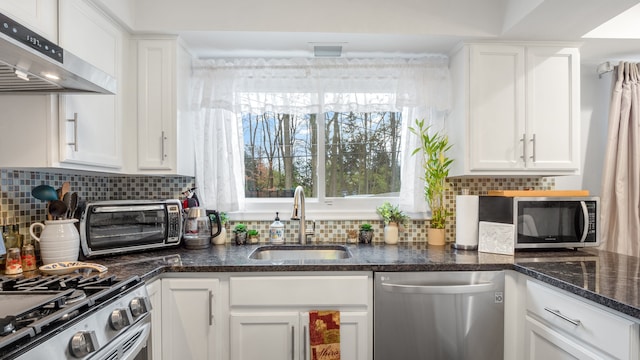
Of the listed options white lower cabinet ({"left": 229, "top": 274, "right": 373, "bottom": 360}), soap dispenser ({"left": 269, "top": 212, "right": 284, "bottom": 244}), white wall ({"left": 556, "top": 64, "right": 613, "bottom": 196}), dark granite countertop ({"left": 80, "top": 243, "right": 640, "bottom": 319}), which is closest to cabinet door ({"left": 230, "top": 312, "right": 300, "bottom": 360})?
white lower cabinet ({"left": 229, "top": 274, "right": 373, "bottom": 360})

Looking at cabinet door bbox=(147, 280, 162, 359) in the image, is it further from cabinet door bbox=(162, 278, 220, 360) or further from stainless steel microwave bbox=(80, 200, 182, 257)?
stainless steel microwave bbox=(80, 200, 182, 257)

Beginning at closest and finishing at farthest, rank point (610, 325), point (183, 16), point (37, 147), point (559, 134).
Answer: point (610, 325)
point (37, 147)
point (183, 16)
point (559, 134)

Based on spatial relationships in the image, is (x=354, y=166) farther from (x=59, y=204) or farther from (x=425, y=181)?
(x=59, y=204)

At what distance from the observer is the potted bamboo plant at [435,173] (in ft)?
7.87

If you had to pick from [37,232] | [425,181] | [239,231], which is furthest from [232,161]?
[425,181]

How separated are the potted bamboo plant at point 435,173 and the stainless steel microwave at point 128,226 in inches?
60.7

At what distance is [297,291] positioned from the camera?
182 cm

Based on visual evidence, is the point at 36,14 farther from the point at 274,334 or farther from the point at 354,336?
the point at 354,336

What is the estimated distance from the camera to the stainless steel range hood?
1.02 metres

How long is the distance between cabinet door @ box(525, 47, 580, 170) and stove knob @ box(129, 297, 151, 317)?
2.11 metres

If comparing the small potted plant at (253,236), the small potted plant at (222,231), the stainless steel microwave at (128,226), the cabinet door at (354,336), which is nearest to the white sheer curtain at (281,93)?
the small potted plant at (222,231)

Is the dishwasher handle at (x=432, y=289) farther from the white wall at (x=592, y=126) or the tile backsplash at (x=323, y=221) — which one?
the white wall at (x=592, y=126)

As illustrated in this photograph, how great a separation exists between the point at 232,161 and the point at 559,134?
198 cm

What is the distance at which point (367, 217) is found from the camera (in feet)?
8.34
